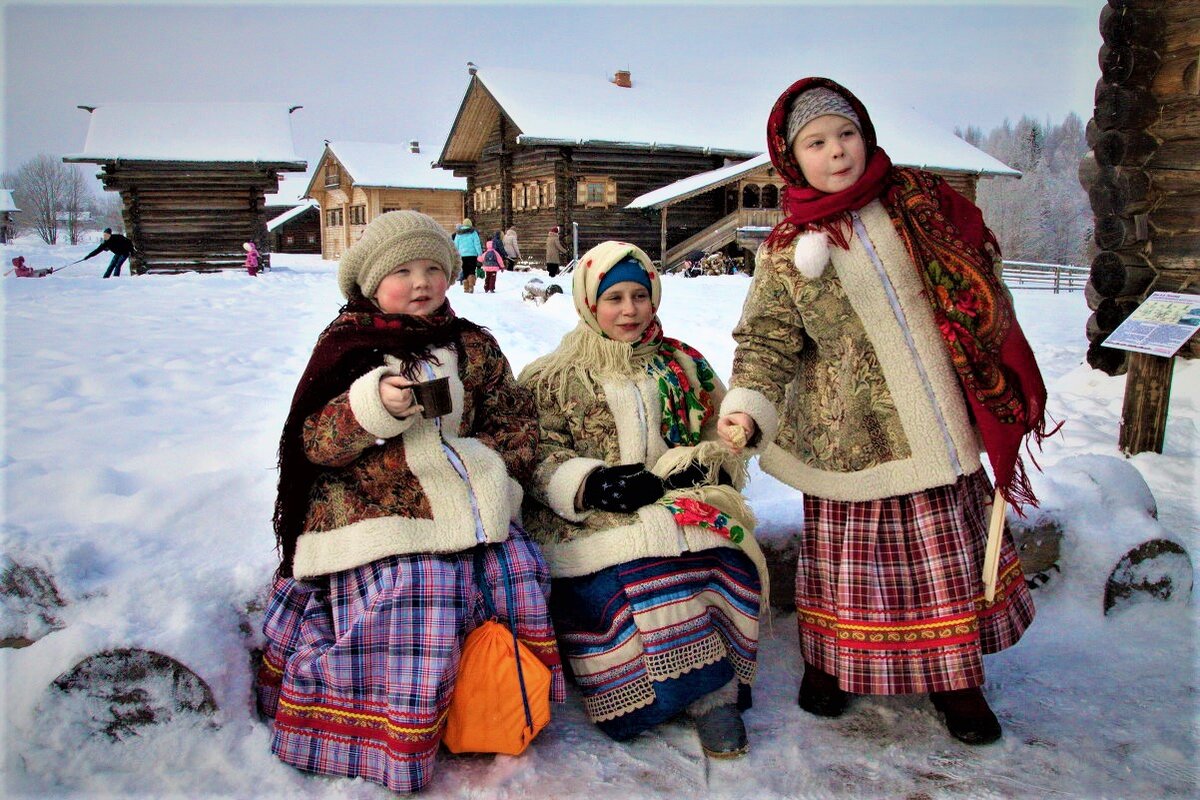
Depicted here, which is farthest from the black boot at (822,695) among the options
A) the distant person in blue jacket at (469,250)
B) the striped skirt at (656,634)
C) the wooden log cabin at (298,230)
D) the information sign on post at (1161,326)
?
the wooden log cabin at (298,230)

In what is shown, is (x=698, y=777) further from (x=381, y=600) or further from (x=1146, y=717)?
(x=1146, y=717)

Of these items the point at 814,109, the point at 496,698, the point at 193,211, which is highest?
the point at 193,211

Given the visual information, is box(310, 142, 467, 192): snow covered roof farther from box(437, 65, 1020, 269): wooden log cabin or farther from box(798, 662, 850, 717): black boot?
box(798, 662, 850, 717): black boot

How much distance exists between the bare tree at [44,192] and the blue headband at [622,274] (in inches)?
1942

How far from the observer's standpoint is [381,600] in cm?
202

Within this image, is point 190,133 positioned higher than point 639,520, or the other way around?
point 190,133

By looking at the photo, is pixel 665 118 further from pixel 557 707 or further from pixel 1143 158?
pixel 557 707

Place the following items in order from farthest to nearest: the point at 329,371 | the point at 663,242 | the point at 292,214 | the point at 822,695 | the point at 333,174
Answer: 1. the point at 292,214
2. the point at 333,174
3. the point at 663,242
4. the point at 822,695
5. the point at 329,371

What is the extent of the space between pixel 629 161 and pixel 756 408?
19.3 meters

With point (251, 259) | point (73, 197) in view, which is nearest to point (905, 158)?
point (251, 259)

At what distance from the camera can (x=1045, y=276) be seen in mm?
23375

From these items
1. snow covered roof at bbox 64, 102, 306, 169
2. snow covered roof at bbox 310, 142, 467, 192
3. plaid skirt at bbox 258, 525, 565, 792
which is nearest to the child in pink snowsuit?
snow covered roof at bbox 64, 102, 306, 169

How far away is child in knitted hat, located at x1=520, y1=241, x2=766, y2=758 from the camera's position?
220cm

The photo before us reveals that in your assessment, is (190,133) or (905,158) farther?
(905,158)
